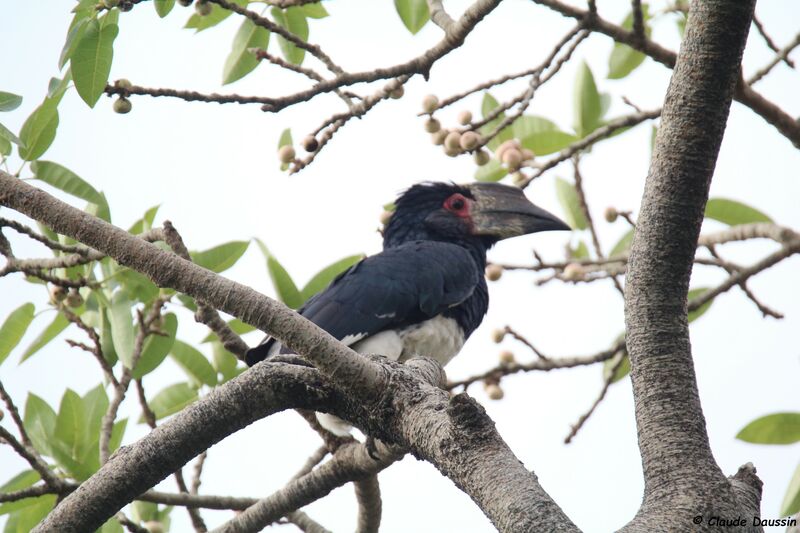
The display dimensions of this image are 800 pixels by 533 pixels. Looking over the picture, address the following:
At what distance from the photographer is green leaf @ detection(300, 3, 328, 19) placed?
402 cm

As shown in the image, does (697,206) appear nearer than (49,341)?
Yes

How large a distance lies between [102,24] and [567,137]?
6.24ft

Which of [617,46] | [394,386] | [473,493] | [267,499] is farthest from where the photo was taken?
[617,46]

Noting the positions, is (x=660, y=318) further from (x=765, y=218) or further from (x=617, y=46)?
(x=617, y=46)

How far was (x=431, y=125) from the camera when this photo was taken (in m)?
3.83

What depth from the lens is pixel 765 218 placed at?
4.04m

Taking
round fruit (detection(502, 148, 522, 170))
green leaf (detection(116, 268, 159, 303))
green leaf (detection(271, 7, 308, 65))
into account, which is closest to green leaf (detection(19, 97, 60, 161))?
green leaf (detection(116, 268, 159, 303))

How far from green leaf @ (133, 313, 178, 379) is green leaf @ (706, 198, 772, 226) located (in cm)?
221

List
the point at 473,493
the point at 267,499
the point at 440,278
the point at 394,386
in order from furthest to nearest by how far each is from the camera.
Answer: the point at 440,278 < the point at 267,499 < the point at 394,386 < the point at 473,493

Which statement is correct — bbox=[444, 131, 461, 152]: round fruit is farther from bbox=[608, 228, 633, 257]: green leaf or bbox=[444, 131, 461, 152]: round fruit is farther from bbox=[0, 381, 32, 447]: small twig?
bbox=[0, 381, 32, 447]: small twig

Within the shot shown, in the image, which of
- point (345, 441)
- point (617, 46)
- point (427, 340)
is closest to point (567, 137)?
point (617, 46)

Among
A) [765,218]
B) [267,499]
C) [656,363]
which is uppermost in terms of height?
[765,218]

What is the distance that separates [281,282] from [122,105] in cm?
105

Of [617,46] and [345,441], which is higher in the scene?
[617,46]
